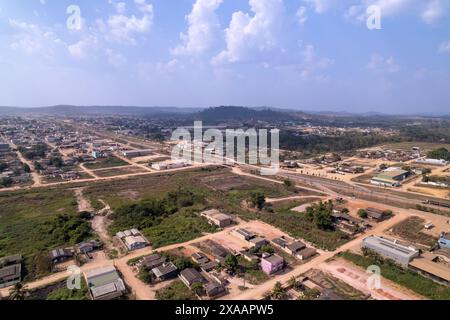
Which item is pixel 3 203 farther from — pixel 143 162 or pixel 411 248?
pixel 411 248

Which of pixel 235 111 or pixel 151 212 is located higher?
pixel 235 111

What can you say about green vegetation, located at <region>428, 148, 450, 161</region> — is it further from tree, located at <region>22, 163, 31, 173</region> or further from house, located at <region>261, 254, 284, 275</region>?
tree, located at <region>22, 163, 31, 173</region>

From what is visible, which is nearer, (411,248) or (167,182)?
(411,248)

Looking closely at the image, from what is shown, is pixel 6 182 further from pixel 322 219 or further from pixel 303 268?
pixel 322 219

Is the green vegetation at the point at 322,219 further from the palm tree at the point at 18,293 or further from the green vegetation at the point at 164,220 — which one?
the palm tree at the point at 18,293

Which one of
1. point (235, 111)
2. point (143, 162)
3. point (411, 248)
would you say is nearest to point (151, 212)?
point (411, 248)

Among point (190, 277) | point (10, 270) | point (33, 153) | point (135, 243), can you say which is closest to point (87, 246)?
point (135, 243)
